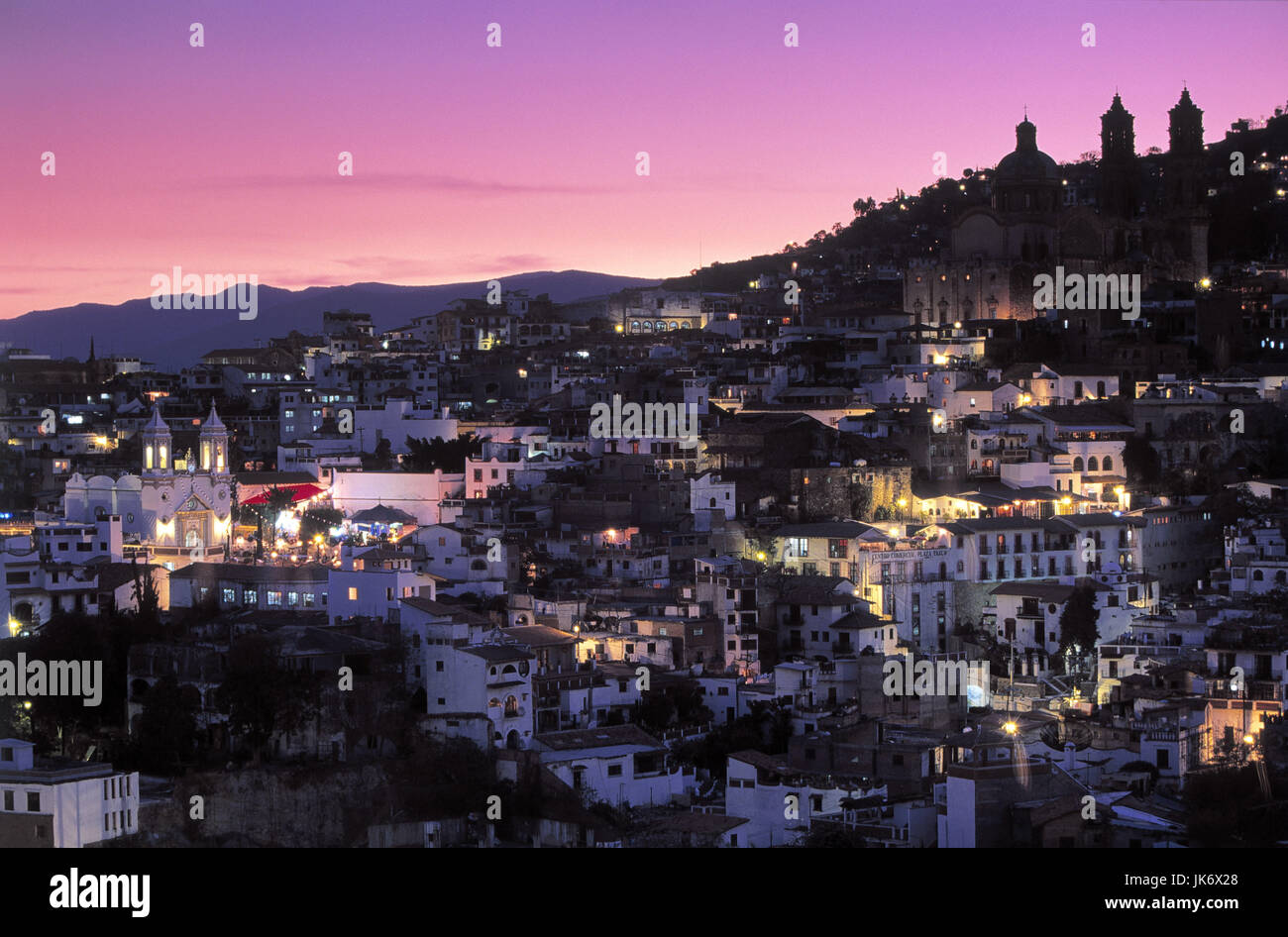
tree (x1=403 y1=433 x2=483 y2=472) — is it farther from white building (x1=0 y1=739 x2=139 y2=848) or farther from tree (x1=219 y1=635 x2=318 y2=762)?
white building (x1=0 y1=739 x2=139 y2=848)

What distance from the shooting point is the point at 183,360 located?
3603 centimetres

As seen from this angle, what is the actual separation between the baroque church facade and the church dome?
1cm

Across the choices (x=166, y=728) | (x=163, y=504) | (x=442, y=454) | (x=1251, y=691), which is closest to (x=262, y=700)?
(x=166, y=728)

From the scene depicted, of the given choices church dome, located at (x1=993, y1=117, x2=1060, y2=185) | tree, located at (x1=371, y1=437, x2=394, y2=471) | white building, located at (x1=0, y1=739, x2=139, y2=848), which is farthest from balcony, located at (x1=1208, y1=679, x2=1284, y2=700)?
church dome, located at (x1=993, y1=117, x2=1060, y2=185)

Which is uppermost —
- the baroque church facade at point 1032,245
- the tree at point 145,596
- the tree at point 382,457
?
the baroque church facade at point 1032,245

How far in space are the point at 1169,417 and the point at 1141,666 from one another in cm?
679

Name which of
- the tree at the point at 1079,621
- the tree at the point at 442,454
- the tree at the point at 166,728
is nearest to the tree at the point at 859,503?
the tree at the point at 1079,621

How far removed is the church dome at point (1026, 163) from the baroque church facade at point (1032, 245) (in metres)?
0.01

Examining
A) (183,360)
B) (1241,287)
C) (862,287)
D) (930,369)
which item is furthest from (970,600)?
(183,360)

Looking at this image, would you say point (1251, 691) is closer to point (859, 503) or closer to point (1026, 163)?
point (859, 503)

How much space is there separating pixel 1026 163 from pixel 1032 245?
1.52 meters

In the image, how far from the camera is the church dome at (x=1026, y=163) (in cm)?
2839

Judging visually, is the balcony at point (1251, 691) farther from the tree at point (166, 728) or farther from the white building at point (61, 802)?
the white building at point (61, 802)

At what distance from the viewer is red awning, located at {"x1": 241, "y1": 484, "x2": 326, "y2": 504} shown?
20.7m
